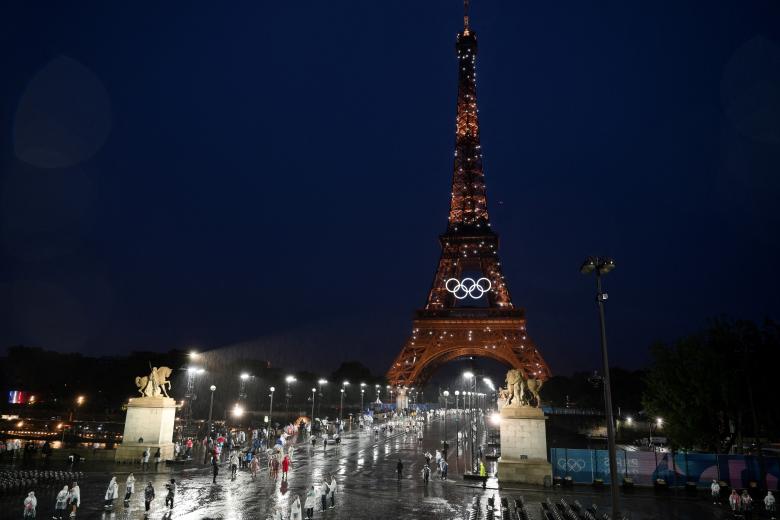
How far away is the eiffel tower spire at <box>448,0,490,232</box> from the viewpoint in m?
101

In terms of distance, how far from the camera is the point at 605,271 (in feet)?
60.6

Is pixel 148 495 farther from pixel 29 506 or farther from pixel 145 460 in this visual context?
pixel 145 460

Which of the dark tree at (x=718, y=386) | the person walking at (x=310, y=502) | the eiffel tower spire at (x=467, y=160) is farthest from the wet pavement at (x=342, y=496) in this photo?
the eiffel tower spire at (x=467, y=160)

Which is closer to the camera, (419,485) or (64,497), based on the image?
(64,497)

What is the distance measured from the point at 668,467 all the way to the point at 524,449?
332 inches

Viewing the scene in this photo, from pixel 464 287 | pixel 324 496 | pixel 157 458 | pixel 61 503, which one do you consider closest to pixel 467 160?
pixel 464 287

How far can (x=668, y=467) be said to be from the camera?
99.8 ft

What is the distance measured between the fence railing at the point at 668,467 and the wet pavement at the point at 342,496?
131 centimetres

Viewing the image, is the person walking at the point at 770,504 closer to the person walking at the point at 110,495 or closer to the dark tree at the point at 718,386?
the dark tree at the point at 718,386

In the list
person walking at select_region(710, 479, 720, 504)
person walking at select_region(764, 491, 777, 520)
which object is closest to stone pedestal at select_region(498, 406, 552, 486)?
person walking at select_region(710, 479, 720, 504)

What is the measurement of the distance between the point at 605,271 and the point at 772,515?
16.1m

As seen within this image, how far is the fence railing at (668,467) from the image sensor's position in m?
28.9

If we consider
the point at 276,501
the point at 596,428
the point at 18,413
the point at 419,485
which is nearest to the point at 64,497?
the point at 276,501

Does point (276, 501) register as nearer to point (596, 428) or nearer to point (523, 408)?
point (523, 408)
